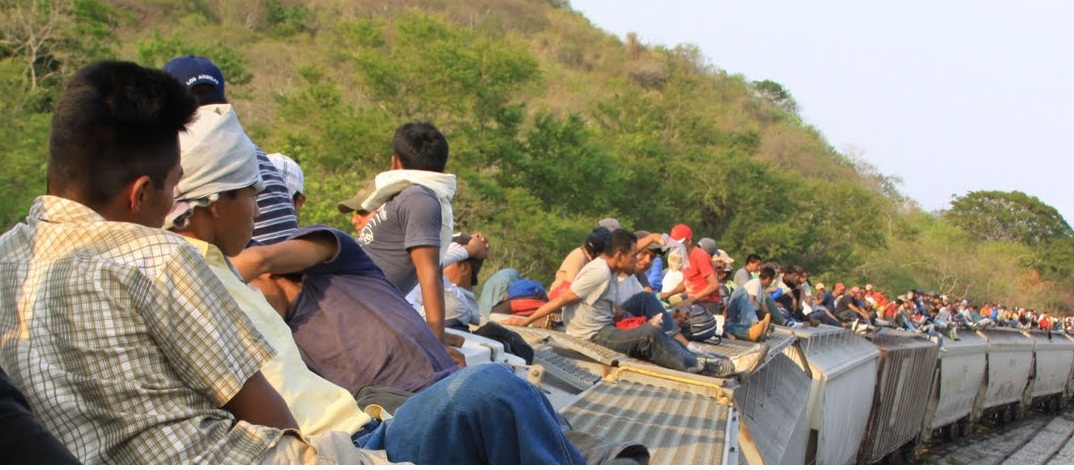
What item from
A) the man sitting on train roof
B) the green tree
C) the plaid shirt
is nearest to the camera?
the plaid shirt

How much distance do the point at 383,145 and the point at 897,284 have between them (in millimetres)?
32496

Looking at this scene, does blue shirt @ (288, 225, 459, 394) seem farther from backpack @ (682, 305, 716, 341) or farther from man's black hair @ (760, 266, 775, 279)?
man's black hair @ (760, 266, 775, 279)

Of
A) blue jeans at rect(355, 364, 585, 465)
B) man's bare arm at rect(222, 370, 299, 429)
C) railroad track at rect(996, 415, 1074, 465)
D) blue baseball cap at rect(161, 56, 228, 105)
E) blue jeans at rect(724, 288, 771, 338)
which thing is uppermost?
blue baseball cap at rect(161, 56, 228, 105)

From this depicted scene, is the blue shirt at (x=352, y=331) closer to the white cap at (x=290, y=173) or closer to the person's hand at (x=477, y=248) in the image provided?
the white cap at (x=290, y=173)

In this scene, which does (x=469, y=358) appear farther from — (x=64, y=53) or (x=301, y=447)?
(x=64, y=53)

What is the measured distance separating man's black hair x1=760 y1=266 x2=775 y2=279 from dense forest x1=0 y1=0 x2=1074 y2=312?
30.1ft

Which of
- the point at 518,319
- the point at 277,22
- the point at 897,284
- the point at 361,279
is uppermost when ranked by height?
the point at 277,22

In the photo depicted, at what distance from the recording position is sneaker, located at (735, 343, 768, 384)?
6.92 meters

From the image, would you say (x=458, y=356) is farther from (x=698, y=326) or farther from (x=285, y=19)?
(x=285, y=19)

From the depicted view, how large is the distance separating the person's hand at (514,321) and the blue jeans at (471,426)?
4969 millimetres

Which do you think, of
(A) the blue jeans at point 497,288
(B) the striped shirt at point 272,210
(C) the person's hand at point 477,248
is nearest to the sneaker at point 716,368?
(C) the person's hand at point 477,248

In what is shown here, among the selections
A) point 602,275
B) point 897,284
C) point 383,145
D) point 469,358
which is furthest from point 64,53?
point 897,284

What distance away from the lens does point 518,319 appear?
25.8ft

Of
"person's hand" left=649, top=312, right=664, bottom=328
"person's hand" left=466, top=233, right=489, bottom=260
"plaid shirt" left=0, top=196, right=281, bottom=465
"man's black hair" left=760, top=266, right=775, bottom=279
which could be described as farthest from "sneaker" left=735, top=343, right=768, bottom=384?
"man's black hair" left=760, top=266, right=775, bottom=279
